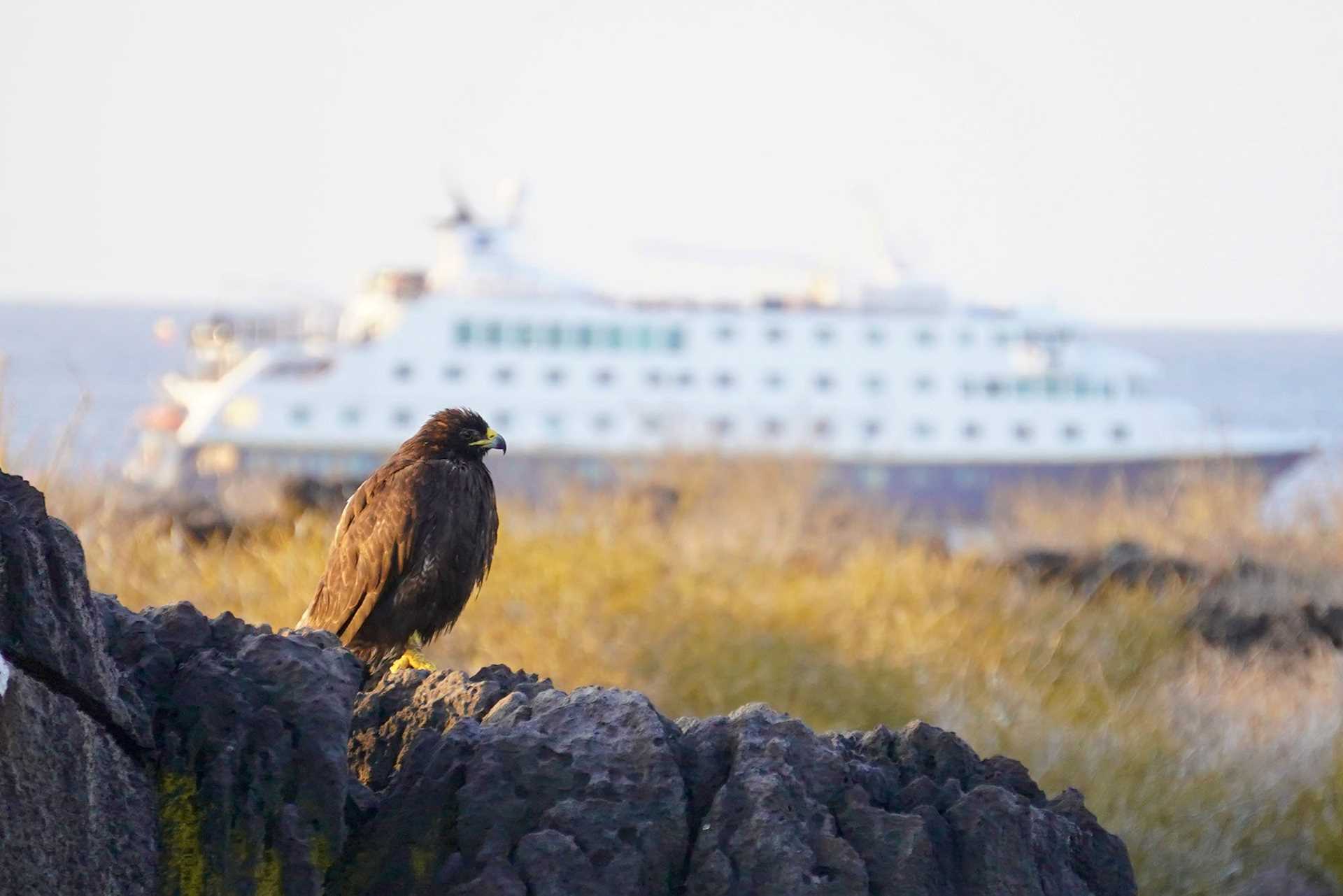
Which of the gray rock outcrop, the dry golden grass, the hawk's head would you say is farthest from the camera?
the dry golden grass

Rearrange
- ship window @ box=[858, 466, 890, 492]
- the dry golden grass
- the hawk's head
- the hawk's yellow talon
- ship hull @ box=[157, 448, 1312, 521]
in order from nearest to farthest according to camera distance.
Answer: the hawk's yellow talon, the hawk's head, the dry golden grass, ship hull @ box=[157, 448, 1312, 521], ship window @ box=[858, 466, 890, 492]

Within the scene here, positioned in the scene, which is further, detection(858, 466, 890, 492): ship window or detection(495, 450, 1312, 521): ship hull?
detection(858, 466, 890, 492): ship window

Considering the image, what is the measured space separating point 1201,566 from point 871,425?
954 inches

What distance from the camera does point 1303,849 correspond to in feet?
23.3

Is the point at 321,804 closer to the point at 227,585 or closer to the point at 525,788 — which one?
the point at 525,788

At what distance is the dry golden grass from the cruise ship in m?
25.1

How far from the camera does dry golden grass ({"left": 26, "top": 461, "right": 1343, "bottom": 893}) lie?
7.16m

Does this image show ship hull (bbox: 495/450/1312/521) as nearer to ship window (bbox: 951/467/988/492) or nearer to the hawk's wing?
ship window (bbox: 951/467/988/492)

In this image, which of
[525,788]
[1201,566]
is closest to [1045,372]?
[1201,566]

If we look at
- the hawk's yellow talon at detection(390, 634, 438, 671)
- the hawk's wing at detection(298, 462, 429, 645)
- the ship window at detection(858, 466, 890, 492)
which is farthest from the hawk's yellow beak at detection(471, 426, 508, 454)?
the ship window at detection(858, 466, 890, 492)

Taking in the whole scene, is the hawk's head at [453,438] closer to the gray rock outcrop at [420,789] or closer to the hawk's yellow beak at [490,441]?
the hawk's yellow beak at [490,441]

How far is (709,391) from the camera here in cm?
3844

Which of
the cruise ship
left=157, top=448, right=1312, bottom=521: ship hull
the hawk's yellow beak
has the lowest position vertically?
left=157, top=448, right=1312, bottom=521: ship hull

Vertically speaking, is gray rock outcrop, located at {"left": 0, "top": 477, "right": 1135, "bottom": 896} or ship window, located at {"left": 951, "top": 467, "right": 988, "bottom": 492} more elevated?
gray rock outcrop, located at {"left": 0, "top": 477, "right": 1135, "bottom": 896}
